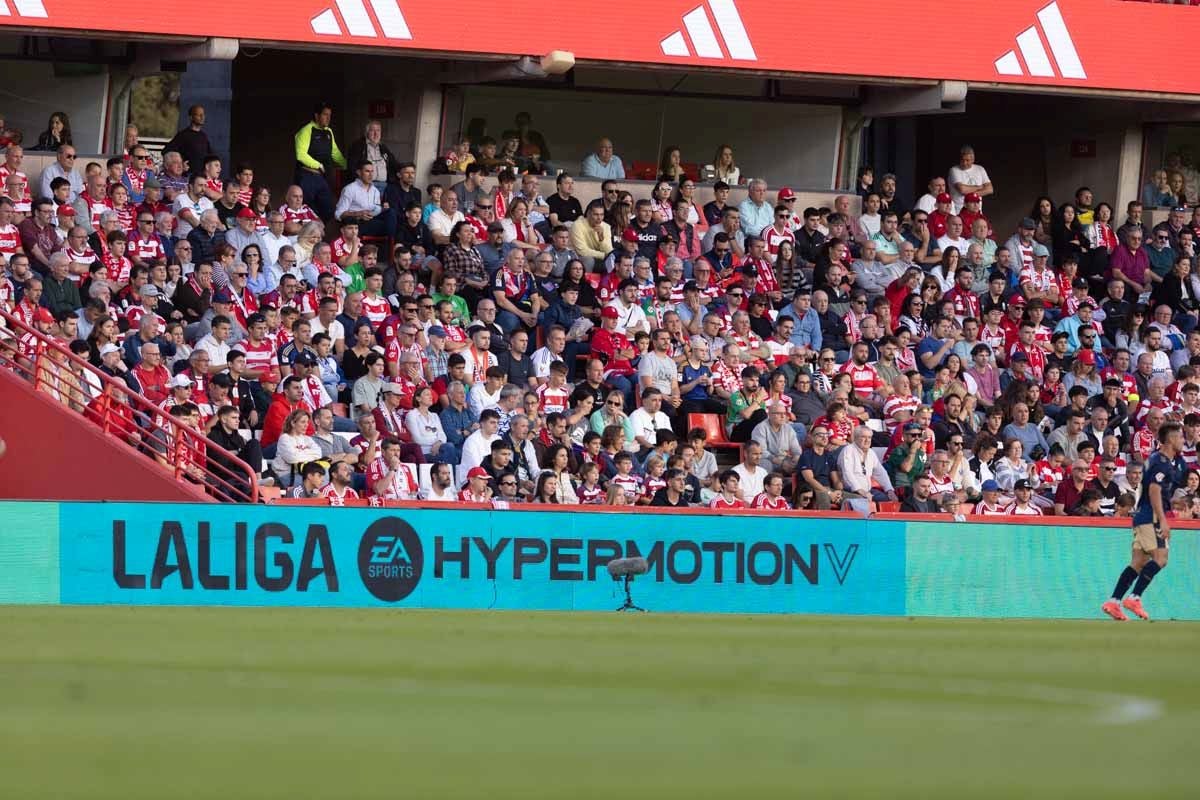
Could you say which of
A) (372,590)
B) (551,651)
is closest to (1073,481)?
(372,590)

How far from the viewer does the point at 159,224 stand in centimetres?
1981

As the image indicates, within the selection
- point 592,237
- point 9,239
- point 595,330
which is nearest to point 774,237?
point 592,237

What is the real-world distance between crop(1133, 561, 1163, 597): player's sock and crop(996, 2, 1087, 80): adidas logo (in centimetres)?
1046

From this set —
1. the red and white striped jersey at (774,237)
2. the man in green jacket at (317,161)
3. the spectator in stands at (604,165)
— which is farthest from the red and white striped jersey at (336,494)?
the spectator in stands at (604,165)

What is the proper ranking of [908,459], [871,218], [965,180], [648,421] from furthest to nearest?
[965,180], [871,218], [908,459], [648,421]

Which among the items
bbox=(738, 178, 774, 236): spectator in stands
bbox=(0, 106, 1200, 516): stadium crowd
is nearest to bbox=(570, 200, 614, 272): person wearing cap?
bbox=(0, 106, 1200, 516): stadium crowd

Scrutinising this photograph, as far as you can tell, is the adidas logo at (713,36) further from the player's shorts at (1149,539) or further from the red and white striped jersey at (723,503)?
the player's shorts at (1149,539)

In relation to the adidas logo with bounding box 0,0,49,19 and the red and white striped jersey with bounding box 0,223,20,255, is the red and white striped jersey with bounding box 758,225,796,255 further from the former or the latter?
the red and white striped jersey with bounding box 0,223,20,255

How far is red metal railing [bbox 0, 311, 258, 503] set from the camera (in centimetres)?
1708

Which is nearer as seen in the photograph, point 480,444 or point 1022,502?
point 480,444

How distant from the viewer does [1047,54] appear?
26266mm

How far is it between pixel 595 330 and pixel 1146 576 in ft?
21.5

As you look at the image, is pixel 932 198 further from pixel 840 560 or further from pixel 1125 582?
pixel 1125 582

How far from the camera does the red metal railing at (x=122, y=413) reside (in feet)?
56.0
